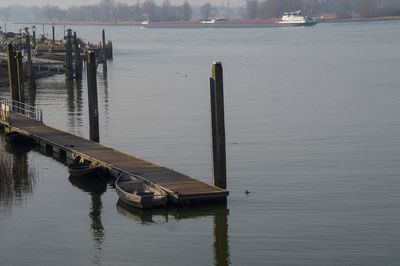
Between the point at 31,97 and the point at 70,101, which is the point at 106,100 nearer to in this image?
the point at 70,101

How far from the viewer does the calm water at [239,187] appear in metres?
29.4

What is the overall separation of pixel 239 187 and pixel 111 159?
5907mm

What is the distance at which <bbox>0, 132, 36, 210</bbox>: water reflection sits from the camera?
3562 centimetres

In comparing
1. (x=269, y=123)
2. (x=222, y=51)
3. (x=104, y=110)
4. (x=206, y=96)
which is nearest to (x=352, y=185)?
(x=269, y=123)

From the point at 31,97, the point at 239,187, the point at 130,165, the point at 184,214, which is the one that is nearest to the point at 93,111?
the point at 130,165

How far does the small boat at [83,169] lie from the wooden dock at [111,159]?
29 centimetres

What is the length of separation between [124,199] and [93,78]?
40.1 feet

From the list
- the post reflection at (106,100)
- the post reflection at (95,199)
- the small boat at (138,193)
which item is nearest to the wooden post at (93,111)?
the post reflection at (95,199)

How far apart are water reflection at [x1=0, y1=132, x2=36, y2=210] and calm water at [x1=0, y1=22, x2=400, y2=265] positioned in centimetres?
12

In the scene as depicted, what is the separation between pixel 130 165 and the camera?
124 ft

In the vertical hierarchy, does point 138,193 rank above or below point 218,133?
below

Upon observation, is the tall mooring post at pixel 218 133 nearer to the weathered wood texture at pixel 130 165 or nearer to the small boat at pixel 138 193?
the weathered wood texture at pixel 130 165

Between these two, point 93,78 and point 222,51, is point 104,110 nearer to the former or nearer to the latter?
point 93,78

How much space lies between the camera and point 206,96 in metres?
72.5
